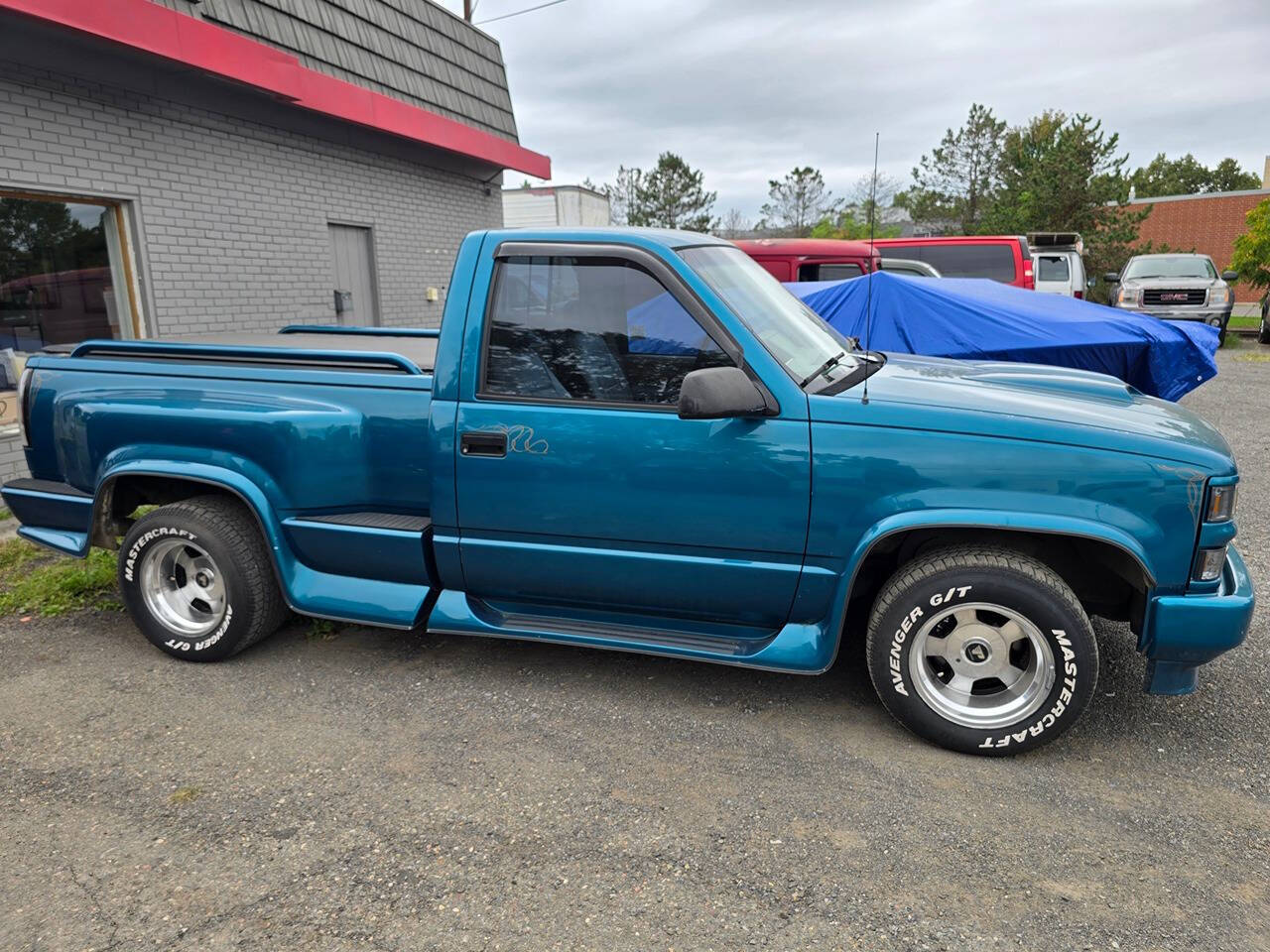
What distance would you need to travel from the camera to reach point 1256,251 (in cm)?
2036

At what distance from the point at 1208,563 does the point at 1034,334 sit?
3.57 m

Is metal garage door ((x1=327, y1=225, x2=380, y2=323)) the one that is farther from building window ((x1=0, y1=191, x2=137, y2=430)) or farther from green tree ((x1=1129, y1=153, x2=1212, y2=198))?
green tree ((x1=1129, y1=153, x2=1212, y2=198))

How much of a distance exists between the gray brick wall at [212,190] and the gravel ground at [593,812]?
4056 mm

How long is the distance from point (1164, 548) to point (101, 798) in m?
3.76

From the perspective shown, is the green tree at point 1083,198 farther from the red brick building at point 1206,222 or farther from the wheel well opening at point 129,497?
the wheel well opening at point 129,497

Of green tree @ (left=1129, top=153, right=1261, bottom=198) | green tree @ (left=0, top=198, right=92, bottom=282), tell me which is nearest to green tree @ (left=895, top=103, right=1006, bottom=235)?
green tree @ (left=1129, top=153, right=1261, bottom=198)

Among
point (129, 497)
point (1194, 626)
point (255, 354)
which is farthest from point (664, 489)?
point (129, 497)

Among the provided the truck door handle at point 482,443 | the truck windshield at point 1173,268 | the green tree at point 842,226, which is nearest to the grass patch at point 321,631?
the truck door handle at point 482,443

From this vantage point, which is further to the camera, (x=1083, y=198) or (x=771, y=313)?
(x=1083, y=198)

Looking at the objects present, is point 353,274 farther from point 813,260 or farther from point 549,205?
point 549,205

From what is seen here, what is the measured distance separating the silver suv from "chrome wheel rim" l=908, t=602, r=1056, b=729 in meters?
17.1

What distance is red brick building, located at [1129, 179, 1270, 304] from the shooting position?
35312 millimetres

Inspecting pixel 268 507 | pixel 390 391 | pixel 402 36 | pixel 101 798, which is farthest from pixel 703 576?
pixel 402 36

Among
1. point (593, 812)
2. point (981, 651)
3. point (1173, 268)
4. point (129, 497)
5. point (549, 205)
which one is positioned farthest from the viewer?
point (549, 205)
